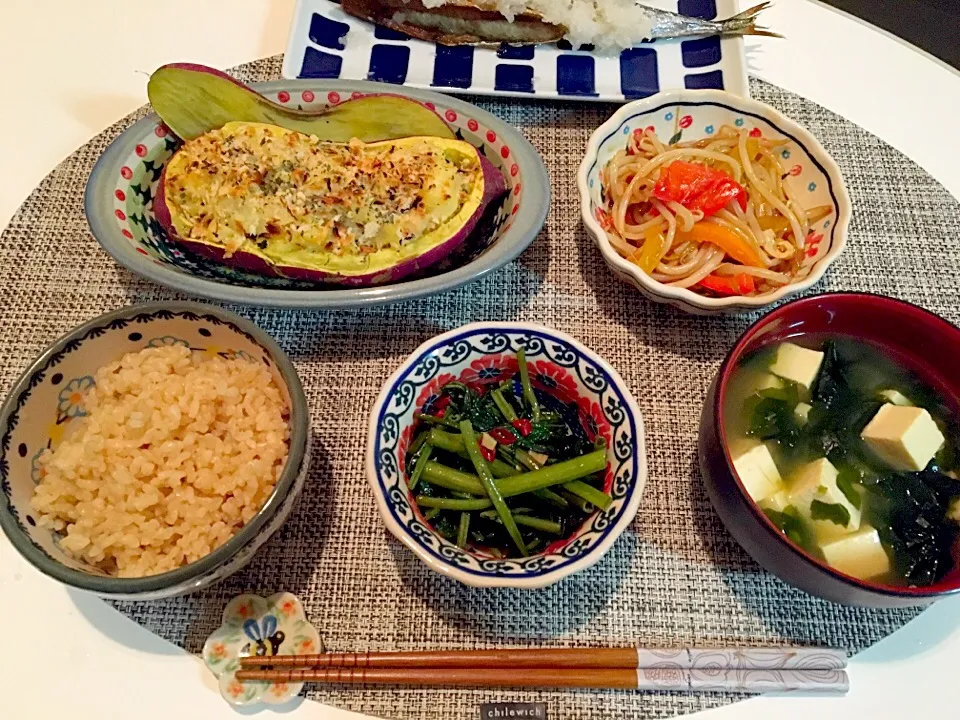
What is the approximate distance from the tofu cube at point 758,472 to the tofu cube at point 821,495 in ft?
0.10

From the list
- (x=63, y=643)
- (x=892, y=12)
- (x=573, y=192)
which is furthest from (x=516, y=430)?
(x=892, y=12)

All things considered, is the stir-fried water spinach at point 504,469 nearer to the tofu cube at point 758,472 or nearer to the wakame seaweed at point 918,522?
the tofu cube at point 758,472

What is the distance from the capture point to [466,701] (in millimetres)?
1069

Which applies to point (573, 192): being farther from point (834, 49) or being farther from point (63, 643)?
point (63, 643)

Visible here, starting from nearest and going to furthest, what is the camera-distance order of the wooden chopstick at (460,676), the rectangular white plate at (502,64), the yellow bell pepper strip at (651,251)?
the wooden chopstick at (460,676), the yellow bell pepper strip at (651,251), the rectangular white plate at (502,64)

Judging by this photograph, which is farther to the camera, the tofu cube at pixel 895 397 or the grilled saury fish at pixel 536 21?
the grilled saury fish at pixel 536 21

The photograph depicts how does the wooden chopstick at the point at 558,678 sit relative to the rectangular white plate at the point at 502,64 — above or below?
below

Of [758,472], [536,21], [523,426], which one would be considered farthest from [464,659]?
[536,21]

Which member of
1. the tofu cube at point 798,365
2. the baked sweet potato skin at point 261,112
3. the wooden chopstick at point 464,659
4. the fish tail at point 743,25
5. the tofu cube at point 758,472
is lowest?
the wooden chopstick at point 464,659

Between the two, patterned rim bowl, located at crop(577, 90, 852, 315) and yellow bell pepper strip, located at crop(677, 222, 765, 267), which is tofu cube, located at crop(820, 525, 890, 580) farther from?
yellow bell pepper strip, located at crop(677, 222, 765, 267)

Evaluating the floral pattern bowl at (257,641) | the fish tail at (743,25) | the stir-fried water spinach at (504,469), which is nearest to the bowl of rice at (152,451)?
the floral pattern bowl at (257,641)

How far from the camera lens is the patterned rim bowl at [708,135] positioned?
4.24ft

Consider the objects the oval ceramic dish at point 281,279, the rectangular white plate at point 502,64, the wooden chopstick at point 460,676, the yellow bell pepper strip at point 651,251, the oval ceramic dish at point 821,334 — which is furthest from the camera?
the rectangular white plate at point 502,64

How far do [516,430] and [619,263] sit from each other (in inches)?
15.0
